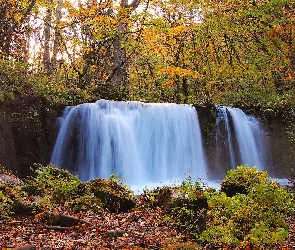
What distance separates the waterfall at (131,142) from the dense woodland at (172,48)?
2.18 metres

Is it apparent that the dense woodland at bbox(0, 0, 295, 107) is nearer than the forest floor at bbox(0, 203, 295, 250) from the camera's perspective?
No

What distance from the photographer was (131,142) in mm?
13031

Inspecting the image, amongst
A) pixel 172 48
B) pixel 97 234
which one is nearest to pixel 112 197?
pixel 97 234

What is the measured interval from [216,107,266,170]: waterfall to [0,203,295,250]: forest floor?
8.55 metres

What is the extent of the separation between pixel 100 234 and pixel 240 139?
10760mm

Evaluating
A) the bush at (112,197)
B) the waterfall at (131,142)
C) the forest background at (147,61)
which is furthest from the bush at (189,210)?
the forest background at (147,61)

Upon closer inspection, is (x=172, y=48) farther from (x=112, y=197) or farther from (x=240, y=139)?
(x=112, y=197)

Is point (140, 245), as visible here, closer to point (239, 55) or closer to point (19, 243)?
point (19, 243)

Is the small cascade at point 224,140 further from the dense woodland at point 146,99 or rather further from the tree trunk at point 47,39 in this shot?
the tree trunk at point 47,39

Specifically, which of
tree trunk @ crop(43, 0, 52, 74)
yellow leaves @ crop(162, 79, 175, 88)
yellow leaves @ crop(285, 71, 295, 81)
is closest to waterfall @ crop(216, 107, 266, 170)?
yellow leaves @ crop(285, 71, 295, 81)

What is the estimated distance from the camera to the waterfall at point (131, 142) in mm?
12250

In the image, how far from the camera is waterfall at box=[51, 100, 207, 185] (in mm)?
12250

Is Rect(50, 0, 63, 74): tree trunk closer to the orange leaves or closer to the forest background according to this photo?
the forest background

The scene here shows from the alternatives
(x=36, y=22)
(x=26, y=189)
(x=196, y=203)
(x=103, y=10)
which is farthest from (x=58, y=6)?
(x=196, y=203)
